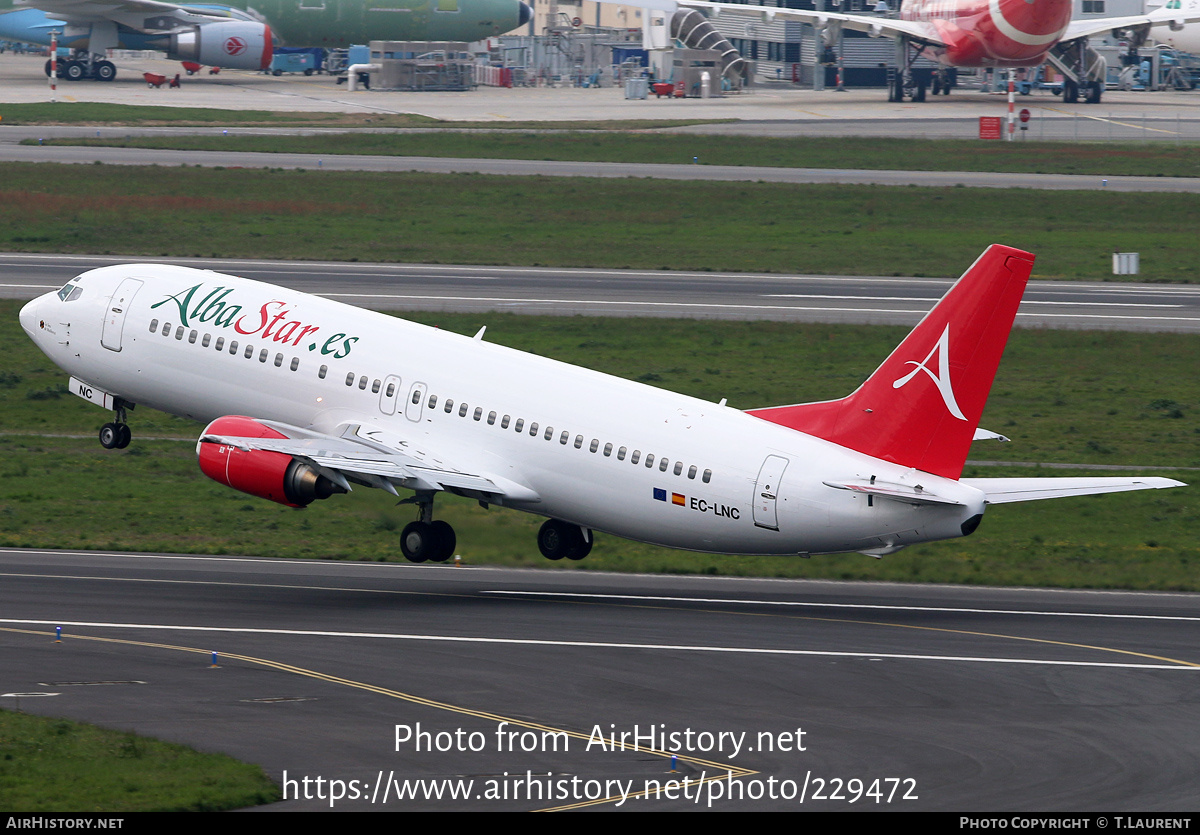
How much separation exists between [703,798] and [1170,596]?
61.4ft

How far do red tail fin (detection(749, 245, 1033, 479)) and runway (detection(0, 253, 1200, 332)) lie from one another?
1315 inches

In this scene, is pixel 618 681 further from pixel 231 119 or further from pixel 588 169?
pixel 231 119

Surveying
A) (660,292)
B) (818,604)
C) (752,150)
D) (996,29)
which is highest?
(996,29)

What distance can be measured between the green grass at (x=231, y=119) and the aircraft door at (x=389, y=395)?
8984 cm

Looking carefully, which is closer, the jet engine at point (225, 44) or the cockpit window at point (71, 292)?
the cockpit window at point (71, 292)

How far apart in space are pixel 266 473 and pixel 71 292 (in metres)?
13.1

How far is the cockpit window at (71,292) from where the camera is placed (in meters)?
43.8

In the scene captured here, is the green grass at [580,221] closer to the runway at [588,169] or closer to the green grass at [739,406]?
the runway at [588,169]

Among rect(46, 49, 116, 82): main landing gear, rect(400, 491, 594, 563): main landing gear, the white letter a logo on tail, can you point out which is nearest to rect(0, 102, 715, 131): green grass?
rect(46, 49, 116, 82): main landing gear

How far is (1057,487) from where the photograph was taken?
31.6 m

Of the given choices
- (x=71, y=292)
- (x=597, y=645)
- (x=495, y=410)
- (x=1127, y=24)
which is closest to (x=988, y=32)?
(x=1127, y=24)

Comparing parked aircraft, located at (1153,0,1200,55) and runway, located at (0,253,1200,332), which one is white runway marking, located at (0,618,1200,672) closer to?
runway, located at (0,253,1200,332)

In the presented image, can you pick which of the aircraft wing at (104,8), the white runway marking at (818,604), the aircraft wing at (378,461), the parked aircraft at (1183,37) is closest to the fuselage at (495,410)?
the aircraft wing at (378,461)
